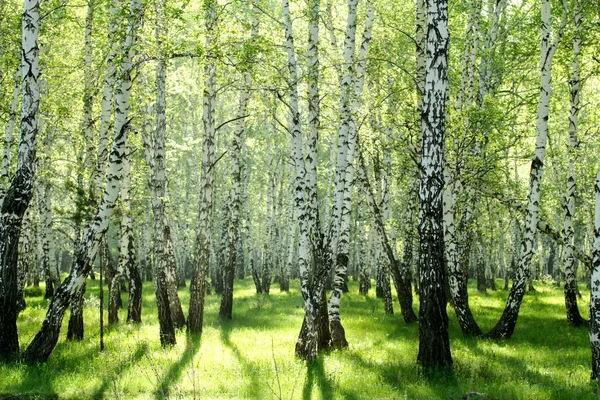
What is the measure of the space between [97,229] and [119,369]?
8.49 ft

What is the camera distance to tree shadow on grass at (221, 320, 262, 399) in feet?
29.3

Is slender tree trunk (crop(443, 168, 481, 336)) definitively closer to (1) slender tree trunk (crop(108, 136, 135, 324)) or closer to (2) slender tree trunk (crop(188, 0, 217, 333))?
(2) slender tree trunk (crop(188, 0, 217, 333))

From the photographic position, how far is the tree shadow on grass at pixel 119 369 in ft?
28.9

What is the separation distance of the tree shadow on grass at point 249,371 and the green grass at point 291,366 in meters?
0.02

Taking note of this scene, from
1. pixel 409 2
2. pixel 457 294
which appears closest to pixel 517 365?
pixel 457 294

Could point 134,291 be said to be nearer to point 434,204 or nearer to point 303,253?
point 303,253

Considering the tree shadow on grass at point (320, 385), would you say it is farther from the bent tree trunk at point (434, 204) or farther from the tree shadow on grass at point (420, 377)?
the bent tree trunk at point (434, 204)

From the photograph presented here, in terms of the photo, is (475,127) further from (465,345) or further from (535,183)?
(465,345)

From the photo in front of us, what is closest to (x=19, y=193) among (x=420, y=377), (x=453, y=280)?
(x=420, y=377)

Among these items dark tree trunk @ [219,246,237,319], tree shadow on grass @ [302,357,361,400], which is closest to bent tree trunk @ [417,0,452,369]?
tree shadow on grass @ [302,357,361,400]

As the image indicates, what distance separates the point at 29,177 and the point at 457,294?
382 inches

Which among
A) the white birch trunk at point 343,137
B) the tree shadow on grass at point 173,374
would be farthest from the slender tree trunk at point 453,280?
the tree shadow on grass at point 173,374

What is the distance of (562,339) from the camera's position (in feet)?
45.0

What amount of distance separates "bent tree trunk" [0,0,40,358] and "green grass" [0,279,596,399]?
107 cm
